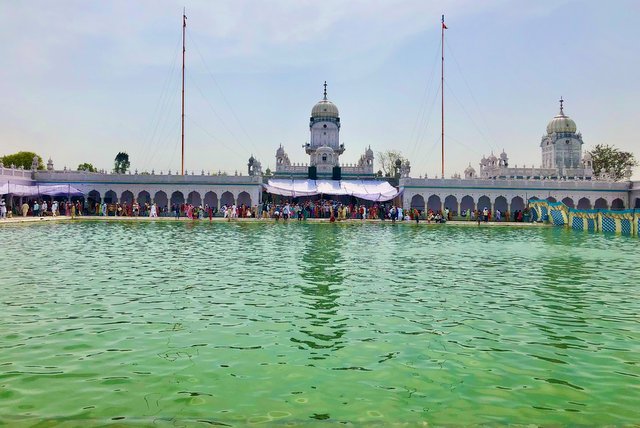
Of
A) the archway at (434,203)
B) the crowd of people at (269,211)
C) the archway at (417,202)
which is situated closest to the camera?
the crowd of people at (269,211)

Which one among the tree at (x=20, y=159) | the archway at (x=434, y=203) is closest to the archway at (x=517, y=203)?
the archway at (x=434, y=203)

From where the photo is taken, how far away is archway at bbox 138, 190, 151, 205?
5038 cm

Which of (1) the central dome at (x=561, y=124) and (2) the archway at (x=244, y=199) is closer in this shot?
(2) the archway at (x=244, y=199)

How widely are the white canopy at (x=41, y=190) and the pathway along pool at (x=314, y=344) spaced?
31410 millimetres

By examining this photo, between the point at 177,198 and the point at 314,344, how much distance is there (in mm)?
45456

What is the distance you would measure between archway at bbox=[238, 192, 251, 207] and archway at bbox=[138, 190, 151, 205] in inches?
325

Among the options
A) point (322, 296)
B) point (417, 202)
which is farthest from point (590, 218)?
point (322, 296)

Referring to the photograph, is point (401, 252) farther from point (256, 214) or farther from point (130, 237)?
point (256, 214)

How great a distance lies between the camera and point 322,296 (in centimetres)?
1151

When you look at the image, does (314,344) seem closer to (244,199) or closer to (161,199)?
(244,199)

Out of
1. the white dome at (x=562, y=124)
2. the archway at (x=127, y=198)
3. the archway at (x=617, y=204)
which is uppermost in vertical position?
the white dome at (x=562, y=124)

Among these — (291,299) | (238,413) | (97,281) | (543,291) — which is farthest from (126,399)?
(543,291)

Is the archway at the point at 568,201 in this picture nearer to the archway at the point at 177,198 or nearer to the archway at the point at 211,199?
the archway at the point at 211,199

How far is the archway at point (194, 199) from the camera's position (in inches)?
2019
